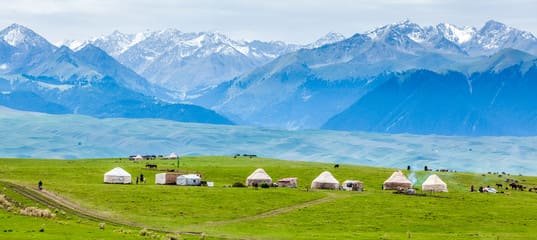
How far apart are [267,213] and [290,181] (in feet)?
123

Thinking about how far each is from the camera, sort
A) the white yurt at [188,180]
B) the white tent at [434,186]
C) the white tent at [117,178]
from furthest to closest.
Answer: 1. the white tent at [434,186]
2. the white yurt at [188,180]
3. the white tent at [117,178]

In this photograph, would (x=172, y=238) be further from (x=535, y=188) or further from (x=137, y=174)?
(x=535, y=188)

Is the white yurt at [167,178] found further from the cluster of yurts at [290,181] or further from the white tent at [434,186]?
the white tent at [434,186]

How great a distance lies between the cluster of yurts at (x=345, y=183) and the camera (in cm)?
17038

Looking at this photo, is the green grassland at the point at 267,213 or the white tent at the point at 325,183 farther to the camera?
the white tent at the point at 325,183

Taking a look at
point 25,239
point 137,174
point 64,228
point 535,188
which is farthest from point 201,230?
point 535,188

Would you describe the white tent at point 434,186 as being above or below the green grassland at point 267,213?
above

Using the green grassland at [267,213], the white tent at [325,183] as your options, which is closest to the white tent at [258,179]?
the green grassland at [267,213]

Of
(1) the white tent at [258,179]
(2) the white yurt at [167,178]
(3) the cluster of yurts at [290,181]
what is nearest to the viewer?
(3) the cluster of yurts at [290,181]

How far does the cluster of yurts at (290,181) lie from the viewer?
168 m

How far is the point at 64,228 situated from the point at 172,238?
1043 centimetres

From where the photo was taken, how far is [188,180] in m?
168

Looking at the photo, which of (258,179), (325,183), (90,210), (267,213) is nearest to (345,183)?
(325,183)

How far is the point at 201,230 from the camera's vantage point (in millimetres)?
118250
